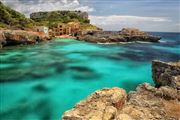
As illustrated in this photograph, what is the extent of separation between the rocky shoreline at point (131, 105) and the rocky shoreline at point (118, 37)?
50.1 metres

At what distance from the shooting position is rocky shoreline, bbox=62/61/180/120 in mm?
6535

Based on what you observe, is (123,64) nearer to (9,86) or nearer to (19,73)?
(19,73)

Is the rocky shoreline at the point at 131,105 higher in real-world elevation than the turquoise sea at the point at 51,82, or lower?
higher

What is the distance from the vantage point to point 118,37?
6212 cm

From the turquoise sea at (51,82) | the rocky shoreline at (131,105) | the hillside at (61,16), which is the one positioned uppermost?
the hillside at (61,16)

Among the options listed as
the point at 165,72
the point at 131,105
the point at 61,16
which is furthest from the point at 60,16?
the point at 131,105

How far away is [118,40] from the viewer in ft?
203

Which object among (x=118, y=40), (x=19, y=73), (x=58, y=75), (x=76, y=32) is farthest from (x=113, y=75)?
(x=76, y=32)

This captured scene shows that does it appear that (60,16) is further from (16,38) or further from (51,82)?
(51,82)

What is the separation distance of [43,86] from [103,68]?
373 inches

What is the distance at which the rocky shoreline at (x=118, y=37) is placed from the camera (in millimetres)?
59338

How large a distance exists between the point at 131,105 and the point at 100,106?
3.58ft

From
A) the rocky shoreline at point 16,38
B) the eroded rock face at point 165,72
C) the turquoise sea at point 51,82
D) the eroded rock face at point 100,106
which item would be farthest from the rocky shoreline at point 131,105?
the rocky shoreline at point 16,38

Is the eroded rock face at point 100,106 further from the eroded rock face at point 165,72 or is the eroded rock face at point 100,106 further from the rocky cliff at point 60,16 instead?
the rocky cliff at point 60,16
